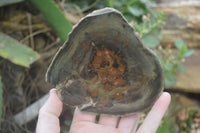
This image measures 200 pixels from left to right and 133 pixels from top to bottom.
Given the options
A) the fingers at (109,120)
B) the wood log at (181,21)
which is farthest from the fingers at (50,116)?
the wood log at (181,21)

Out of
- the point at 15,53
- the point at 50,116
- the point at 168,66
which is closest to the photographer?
the point at 50,116

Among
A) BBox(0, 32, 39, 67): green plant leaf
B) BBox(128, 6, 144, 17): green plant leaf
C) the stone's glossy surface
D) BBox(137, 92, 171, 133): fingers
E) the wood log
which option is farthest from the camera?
the wood log

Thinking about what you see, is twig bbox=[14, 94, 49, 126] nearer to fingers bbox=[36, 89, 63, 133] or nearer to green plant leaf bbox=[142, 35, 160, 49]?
fingers bbox=[36, 89, 63, 133]

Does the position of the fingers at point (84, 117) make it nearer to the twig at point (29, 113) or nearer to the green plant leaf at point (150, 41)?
the twig at point (29, 113)

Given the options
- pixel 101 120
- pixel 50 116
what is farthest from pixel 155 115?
pixel 50 116

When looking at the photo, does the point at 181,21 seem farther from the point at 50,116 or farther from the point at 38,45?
the point at 50,116

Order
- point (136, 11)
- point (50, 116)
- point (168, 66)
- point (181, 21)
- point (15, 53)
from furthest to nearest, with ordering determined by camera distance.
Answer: point (181, 21) < point (168, 66) < point (136, 11) < point (15, 53) < point (50, 116)

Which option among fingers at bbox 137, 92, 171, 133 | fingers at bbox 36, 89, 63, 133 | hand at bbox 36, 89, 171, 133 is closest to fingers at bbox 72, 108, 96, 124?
hand at bbox 36, 89, 171, 133
